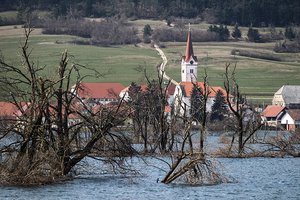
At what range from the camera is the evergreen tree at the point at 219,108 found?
438 feet

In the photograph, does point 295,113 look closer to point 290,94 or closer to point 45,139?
point 290,94

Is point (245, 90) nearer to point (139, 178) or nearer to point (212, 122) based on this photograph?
point (212, 122)

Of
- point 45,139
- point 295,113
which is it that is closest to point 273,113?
point 295,113

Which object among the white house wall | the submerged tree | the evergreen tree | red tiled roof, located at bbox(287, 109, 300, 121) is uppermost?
the submerged tree

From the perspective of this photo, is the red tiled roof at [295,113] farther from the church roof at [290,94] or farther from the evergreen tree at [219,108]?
the church roof at [290,94]

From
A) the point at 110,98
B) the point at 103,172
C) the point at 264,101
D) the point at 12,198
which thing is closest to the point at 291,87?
the point at 264,101

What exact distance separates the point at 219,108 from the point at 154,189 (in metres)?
95.5

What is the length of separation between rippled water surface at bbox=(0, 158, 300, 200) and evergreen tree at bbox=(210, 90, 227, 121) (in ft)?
271

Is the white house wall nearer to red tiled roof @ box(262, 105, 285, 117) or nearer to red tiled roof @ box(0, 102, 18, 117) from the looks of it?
red tiled roof @ box(262, 105, 285, 117)

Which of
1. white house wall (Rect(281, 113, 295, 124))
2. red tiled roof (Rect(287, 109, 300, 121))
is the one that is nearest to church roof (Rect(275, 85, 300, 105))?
red tiled roof (Rect(287, 109, 300, 121))

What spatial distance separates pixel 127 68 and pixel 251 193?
15743 cm

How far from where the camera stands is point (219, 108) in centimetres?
13550

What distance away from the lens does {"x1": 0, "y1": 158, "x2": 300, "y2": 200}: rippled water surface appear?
38.1 metres

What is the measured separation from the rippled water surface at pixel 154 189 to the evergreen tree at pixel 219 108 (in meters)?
82.5
